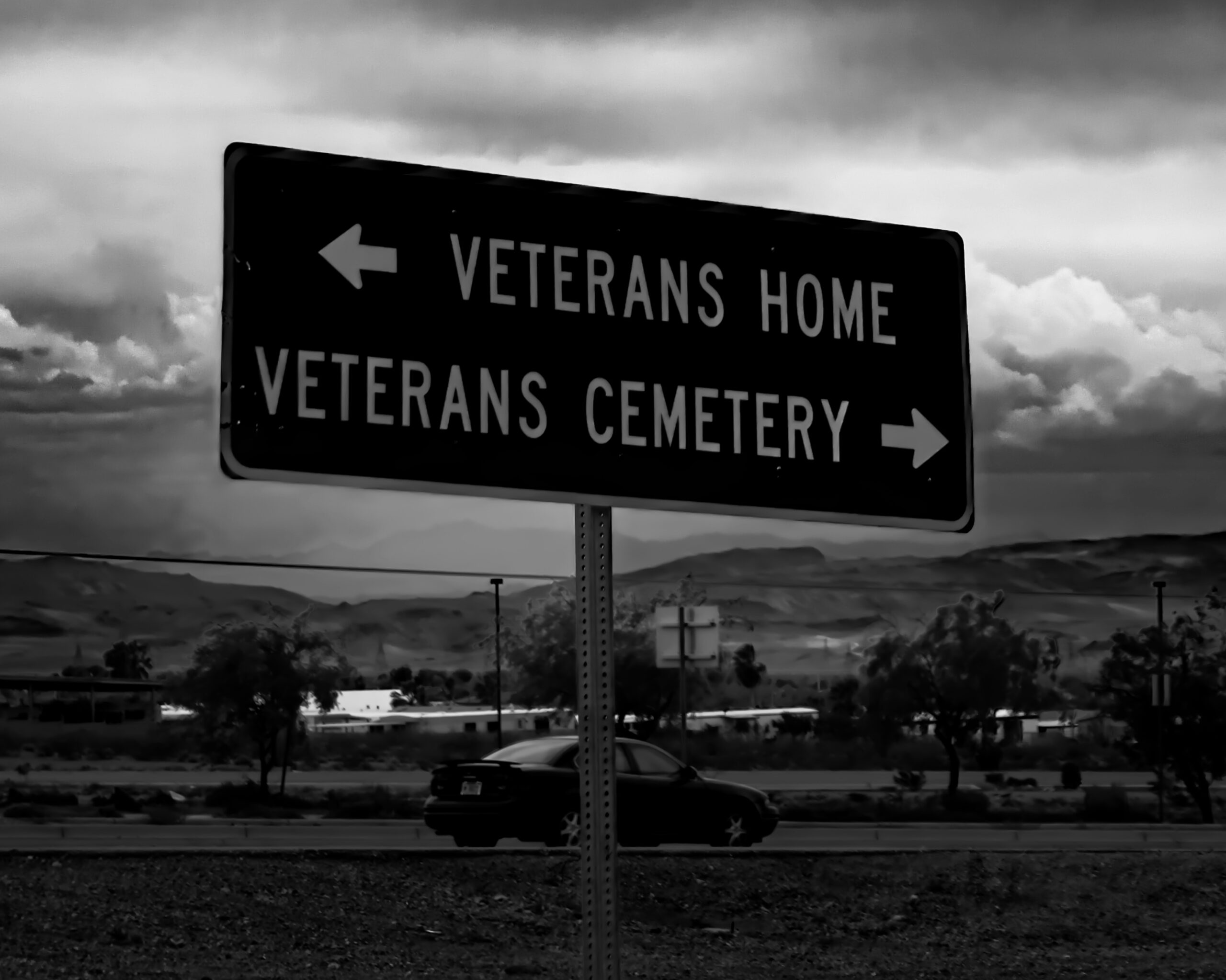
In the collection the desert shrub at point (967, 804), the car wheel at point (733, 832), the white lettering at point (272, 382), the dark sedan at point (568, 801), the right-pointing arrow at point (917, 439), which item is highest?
the white lettering at point (272, 382)

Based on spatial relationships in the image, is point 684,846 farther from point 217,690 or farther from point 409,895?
point 217,690

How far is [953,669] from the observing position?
46312 mm

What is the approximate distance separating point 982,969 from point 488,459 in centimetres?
867

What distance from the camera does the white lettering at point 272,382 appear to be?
3.17 metres

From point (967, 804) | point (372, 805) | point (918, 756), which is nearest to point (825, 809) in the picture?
point (967, 804)

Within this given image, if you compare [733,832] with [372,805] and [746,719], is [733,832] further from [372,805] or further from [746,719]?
[746,719]

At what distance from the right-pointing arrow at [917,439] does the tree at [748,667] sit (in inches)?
4493

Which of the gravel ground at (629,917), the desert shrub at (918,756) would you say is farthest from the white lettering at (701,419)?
the desert shrub at (918,756)

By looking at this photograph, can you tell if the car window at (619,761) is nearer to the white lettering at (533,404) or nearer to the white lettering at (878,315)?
the white lettering at (878,315)

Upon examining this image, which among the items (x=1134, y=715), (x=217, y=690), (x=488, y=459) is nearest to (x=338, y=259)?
(x=488, y=459)

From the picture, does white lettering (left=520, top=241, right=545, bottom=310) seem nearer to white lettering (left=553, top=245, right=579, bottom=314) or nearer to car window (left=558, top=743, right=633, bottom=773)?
white lettering (left=553, top=245, right=579, bottom=314)

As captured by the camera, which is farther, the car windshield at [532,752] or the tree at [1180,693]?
the tree at [1180,693]

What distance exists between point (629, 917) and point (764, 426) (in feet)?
32.4

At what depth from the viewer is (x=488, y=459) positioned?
11.0 feet
